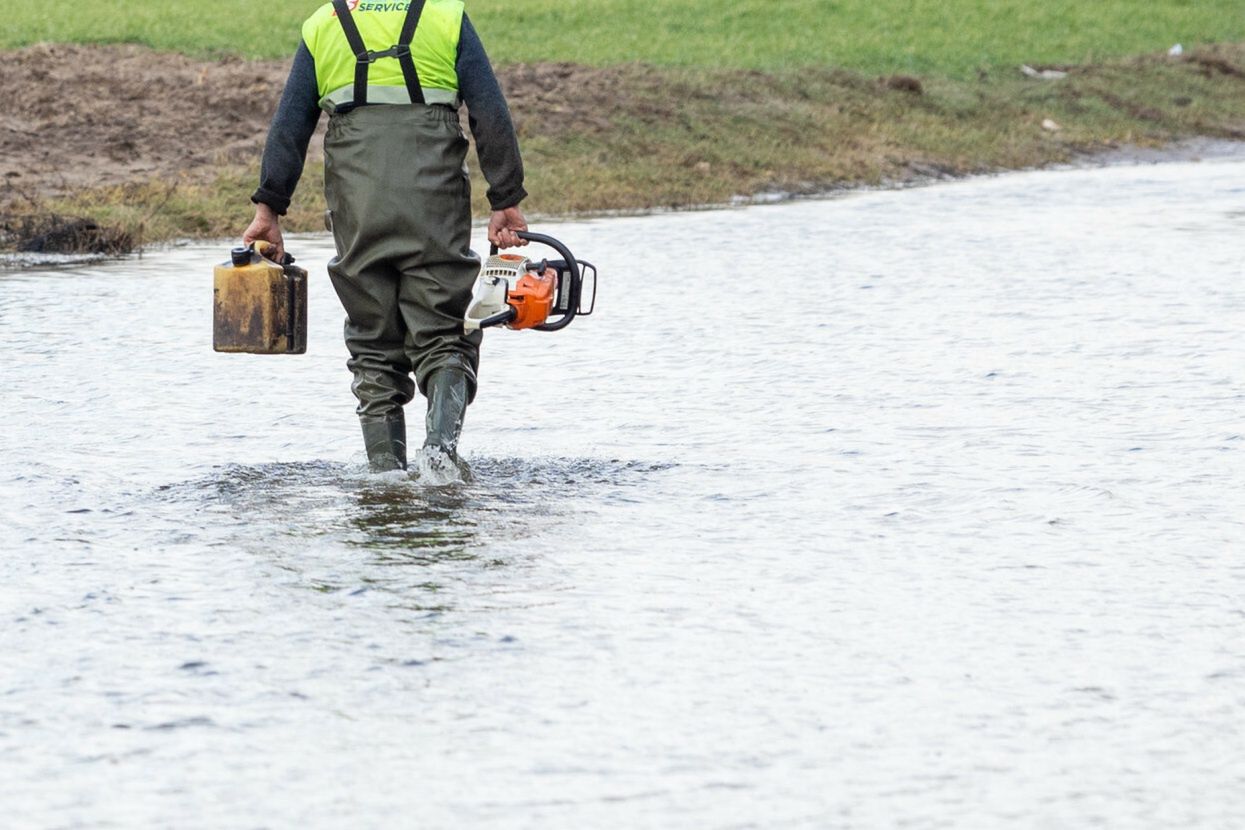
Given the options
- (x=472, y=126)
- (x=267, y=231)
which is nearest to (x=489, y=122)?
(x=472, y=126)

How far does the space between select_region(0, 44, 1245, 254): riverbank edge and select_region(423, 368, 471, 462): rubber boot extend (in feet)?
31.2

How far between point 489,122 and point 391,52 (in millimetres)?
416

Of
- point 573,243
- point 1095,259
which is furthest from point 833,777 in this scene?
point 573,243

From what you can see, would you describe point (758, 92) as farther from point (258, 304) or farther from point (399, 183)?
point (399, 183)

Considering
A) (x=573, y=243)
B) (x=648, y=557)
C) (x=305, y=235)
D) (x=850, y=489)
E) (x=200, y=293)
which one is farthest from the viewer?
(x=305, y=235)

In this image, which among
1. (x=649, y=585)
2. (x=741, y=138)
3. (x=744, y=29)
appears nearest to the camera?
(x=649, y=585)

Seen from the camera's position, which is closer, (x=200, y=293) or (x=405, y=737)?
(x=405, y=737)

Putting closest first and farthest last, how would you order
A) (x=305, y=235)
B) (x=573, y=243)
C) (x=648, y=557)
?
1. (x=648, y=557)
2. (x=573, y=243)
3. (x=305, y=235)

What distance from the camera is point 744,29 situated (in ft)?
124

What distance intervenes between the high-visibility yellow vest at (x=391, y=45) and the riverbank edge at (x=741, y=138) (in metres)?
9.62

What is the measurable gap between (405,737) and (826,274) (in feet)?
34.8

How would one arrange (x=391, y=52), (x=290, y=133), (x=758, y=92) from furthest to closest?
(x=758, y=92) → (x=290, y=133) → (x=391, y=52)

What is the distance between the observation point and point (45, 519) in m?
7.04

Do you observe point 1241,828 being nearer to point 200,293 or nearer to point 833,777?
point 833,777
